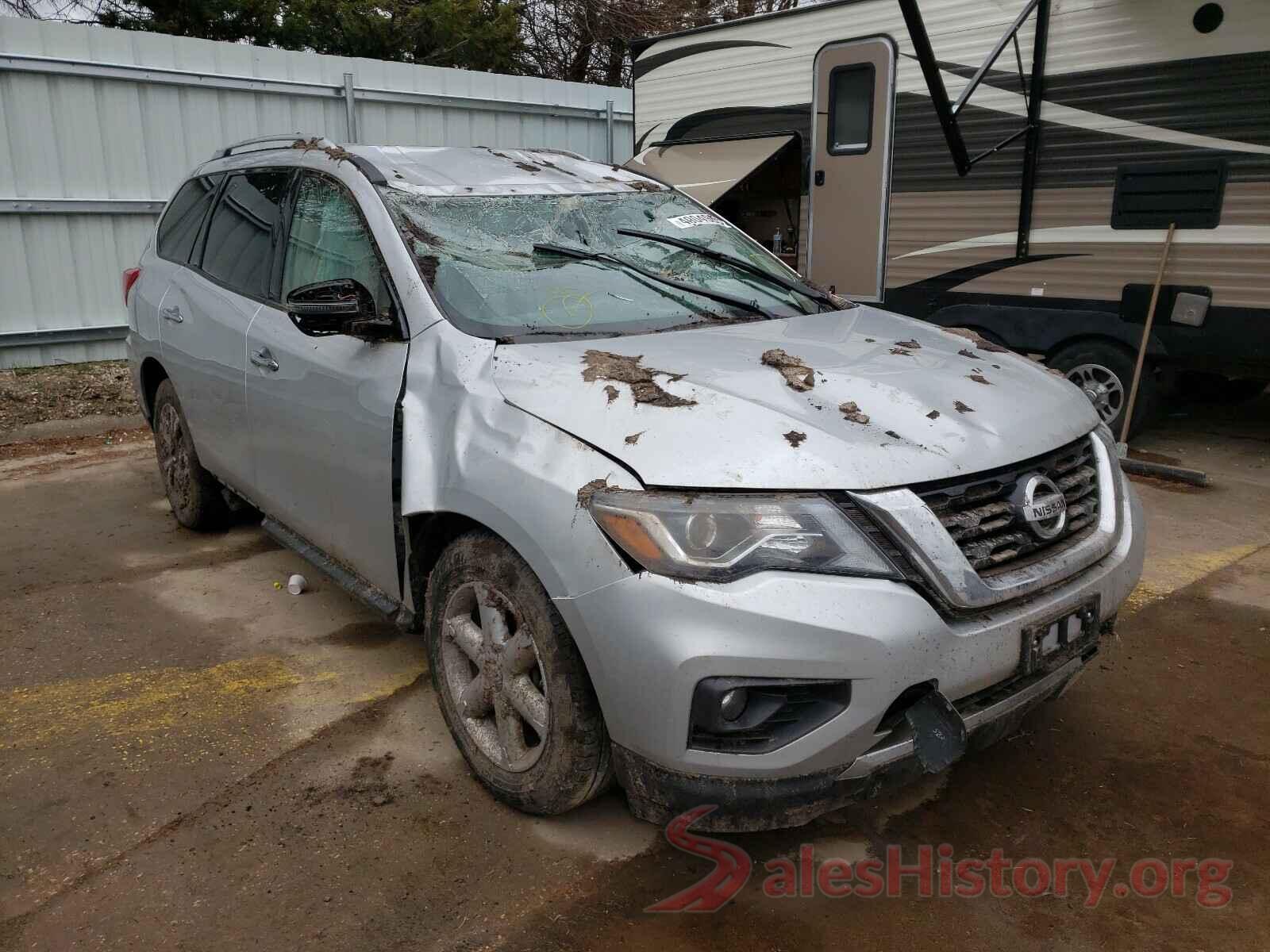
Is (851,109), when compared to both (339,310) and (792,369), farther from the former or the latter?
(339,310)

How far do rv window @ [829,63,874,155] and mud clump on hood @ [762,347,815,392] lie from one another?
17.7ft

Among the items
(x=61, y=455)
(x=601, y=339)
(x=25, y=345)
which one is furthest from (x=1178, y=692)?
(x=25, y=345)

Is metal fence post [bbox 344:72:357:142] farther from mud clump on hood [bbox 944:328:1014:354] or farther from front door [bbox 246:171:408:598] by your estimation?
mud clump on hood [bbox 944:328:1014:354]

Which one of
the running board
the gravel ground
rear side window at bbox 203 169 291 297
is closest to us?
the running board

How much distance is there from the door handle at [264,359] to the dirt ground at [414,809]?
109cm

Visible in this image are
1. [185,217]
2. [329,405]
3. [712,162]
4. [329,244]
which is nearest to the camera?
[329,405]

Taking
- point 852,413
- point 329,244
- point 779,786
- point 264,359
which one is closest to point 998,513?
point 852,413

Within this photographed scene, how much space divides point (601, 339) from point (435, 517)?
71cm

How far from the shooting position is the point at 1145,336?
6297mm

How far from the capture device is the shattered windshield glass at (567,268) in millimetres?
3100

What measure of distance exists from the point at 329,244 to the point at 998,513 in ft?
8.01

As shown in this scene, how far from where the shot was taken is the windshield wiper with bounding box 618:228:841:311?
12.1ft

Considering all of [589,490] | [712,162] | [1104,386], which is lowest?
[1104,386]

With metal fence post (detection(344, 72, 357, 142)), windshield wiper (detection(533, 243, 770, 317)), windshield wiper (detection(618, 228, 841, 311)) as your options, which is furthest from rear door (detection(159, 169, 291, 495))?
metal fence post (detection(344, 72, 357, 142))
